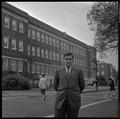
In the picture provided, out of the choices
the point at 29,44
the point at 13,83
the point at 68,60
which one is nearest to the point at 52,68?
→ the point at 29,44

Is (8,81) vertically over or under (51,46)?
under

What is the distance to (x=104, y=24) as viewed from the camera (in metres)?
21.4

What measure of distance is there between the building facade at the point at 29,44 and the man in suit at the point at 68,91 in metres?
30.6

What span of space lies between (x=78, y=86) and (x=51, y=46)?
60.5m

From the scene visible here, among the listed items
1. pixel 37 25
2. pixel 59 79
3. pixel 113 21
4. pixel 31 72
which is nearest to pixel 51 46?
pixel 37 25

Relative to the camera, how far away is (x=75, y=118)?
523 centimetres

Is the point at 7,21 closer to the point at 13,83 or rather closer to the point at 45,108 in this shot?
the point at 13,83

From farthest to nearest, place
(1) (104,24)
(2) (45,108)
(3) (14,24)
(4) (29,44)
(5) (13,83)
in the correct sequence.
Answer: (4) (29,44) < (3) (14,24) < (5) (13,83) < (1) (104,24) < (2) (45,108)

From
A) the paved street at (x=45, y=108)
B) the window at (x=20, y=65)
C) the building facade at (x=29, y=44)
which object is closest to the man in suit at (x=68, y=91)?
the paved street at (x=45, y=108)

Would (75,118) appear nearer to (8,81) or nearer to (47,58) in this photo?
(8,81)

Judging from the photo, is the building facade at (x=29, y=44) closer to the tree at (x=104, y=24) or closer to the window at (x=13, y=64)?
the window at (x=13, y=64)

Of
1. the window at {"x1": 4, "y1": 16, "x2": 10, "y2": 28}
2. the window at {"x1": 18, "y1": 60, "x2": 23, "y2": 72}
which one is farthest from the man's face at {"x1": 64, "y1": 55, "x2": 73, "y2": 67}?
the window at {"x1": 18, "y1": 60, "x2": 23, "y2": 72}

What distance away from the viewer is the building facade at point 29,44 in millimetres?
45844

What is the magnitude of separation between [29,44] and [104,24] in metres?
34.2
